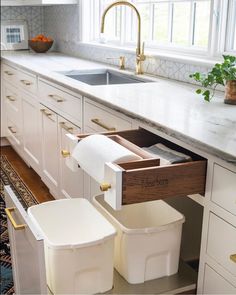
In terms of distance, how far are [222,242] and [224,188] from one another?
18 centimetres

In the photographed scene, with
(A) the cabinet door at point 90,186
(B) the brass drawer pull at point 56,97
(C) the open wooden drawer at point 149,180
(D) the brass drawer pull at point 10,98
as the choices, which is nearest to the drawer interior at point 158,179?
(C) the open wooden drawer at point 149,180

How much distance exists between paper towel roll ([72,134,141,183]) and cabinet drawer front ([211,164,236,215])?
0.26 meters

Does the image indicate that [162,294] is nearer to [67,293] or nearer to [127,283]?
[127,283]

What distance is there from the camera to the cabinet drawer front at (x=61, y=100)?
2492 millimetres

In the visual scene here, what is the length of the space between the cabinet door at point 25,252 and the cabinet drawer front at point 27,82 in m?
1.66

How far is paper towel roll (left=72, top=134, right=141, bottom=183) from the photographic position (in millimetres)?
1464

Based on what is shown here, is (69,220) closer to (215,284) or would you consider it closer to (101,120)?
(101,120)

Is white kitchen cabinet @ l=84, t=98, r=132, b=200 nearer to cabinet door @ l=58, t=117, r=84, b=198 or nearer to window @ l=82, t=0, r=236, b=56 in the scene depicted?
cabinet door @ l=58, t=117, r=84, b=198

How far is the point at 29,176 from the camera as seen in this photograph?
367 centimetres

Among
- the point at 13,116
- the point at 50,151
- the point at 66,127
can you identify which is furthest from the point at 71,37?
the point at 66,127

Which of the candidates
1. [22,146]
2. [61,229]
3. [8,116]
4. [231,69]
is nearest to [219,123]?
[231,69]

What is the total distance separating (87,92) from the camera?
2.29 metres

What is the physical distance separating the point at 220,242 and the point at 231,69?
78 cm

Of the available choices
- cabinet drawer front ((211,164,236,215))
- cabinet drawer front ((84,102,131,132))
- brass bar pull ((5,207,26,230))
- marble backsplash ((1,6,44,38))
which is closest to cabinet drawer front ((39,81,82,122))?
cabinet drawer front ((84,102,131,132))
